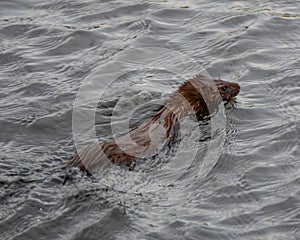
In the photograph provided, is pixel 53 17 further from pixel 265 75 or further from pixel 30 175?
pixel 30 175

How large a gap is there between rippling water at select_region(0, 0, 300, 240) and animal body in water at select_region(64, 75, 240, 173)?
13 cm

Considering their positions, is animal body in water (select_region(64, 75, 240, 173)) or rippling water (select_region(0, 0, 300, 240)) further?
animal body in water (select_region(64, 75, 240, 173))

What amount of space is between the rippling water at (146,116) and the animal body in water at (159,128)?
126 millimetres

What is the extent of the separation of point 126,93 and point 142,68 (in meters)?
0.64

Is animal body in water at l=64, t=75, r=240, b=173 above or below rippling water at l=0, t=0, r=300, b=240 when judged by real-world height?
above

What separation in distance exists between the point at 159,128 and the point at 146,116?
0.76 m

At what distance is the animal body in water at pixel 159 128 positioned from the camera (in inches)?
268

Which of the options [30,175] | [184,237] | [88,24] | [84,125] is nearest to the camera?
[184,237]

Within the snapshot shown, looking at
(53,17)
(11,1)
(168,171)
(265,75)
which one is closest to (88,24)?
(53,17)

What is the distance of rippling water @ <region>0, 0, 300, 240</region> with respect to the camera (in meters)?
6.35

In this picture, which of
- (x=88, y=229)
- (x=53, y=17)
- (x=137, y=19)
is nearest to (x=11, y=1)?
(x=53, y=17)

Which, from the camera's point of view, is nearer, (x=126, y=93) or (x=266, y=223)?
(x=266, y=223)

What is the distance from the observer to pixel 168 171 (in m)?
7.16

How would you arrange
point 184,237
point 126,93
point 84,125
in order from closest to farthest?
point 184,237 → point 84,125 → point 126,93
